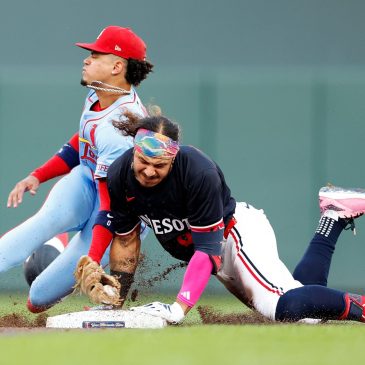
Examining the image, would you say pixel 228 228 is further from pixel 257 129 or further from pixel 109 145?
pixel 257 129

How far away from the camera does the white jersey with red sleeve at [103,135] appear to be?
6.77 m

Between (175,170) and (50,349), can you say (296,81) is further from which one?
(50,349)

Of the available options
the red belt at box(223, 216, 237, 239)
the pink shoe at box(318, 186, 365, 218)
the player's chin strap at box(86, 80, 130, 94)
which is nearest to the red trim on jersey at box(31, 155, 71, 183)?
the player's chin strap at box(86, 80, 130, 94)

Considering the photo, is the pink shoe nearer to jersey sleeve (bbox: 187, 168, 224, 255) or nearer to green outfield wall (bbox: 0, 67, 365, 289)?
jersey sleeve (bbox: 187, 168, 224, 255)

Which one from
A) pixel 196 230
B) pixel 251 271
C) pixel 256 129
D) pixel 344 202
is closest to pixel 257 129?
pixel 256 129

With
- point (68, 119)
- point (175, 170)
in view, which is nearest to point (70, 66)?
point (68, 119)

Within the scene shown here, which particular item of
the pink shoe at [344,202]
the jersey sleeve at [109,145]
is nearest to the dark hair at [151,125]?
the jersey sleeve at [109,145]

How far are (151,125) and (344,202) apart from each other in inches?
58.7

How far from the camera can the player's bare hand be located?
707 centimetres

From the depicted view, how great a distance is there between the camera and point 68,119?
34.0 ft

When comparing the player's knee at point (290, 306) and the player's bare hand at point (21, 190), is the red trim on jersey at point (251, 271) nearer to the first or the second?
the player's knee at point (290, 306)

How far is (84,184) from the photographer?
726 cm

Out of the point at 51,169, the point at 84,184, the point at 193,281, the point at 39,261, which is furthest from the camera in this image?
the point at 39,261

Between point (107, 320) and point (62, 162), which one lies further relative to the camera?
point (62, 162)
